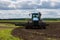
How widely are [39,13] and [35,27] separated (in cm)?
247

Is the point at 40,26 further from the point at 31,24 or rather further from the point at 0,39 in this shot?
the point at 0,39

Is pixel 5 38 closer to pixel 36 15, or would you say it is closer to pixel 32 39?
pixel 32 39

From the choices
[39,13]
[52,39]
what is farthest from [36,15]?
[52,39]

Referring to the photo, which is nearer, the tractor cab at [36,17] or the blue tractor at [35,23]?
the blue tractor at [35,23]

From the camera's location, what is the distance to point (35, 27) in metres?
39.5

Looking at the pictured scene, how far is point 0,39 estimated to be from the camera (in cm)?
2205

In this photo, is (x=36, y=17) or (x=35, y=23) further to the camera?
(x=36, y=17)

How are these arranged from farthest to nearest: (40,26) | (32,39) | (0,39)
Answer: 1. (40,26)
2. (32,39)
3. (0,39)

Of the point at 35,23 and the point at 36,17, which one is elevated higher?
the point at 36,17

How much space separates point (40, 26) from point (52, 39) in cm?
1500

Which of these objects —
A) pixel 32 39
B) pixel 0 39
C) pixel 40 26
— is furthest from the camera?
pixel 40 26

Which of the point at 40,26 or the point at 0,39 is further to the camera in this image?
the point at 40,26

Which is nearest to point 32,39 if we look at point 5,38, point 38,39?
point 38,39

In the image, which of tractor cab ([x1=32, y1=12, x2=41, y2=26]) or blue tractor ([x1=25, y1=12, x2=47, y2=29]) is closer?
blue tractor ([x1=25, y1=12, x2=47, y2=29])
